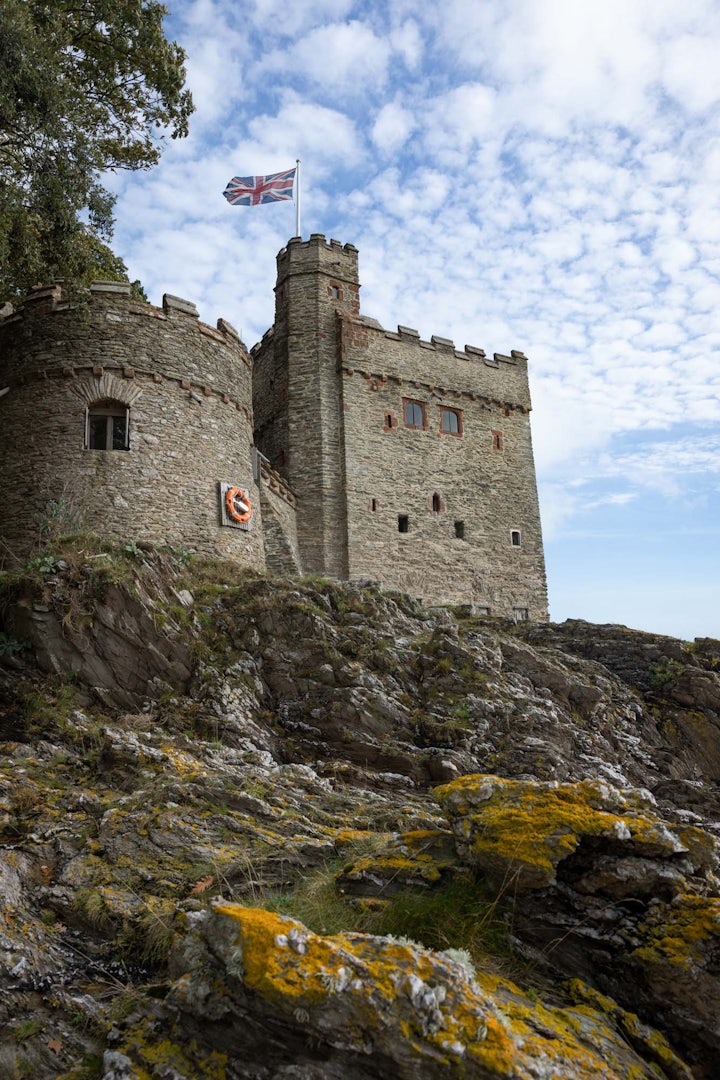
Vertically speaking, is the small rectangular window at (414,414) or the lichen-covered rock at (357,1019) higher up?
the small rectangular window at (414,414)

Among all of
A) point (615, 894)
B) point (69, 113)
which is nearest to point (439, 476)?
point (69, 113)

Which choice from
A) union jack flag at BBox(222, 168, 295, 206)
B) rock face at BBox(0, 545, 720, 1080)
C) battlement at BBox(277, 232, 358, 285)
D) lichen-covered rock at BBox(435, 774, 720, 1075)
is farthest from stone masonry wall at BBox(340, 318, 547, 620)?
lichen-covered rock at BBox(435, 774, 720, 1075)

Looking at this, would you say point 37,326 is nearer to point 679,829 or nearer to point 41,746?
point 41,746

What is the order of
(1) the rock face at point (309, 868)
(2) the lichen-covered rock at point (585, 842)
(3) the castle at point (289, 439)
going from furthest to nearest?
(3) the castle at point (289, 439), (2) the lichen-covered rock at point (585, 842), (1) the rock face at point (309, 868)

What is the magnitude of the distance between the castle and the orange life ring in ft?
0.14

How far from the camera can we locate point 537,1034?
14.9 ft

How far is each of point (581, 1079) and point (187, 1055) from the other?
2271 millimetres

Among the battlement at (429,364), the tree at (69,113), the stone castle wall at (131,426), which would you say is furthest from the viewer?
the battlement at (429,364)

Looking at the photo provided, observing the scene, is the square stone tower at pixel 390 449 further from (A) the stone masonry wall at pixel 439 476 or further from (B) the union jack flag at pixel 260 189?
(B) the union jack flag at pixel 260 189

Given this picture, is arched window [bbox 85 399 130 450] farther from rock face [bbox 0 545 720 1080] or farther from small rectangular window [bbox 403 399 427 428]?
small rectangular window [bbox 403 399 427 428]

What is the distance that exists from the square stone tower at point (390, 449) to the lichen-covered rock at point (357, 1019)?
63.5ft

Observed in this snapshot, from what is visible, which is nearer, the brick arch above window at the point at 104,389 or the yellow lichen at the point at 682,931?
the yellow lichen at the point at 682,931

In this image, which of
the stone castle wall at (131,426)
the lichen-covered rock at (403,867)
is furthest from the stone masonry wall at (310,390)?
the lichen-covered rock at (403,867)

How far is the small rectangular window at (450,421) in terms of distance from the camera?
28094 mm
